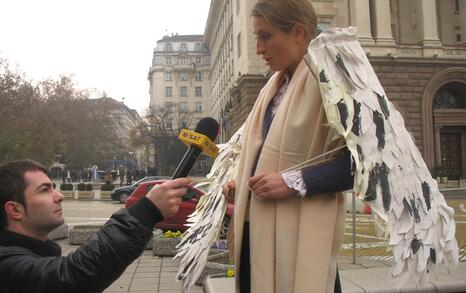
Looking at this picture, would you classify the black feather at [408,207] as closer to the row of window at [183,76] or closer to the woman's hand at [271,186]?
the woman's hand at [271,186]

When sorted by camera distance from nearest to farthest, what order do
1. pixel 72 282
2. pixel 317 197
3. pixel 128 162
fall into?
1. pixel 72 282
2. pixel 317 197
3. pixel 128 162

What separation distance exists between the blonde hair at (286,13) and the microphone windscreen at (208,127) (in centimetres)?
51

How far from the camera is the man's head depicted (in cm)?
202

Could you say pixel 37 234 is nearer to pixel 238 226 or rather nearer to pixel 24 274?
pixel 24 274

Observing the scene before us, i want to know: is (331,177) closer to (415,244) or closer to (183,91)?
(415,244)

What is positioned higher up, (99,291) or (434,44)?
(434,44)

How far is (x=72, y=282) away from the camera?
1.63m

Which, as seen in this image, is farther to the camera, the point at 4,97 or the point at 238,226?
the point at 4,97

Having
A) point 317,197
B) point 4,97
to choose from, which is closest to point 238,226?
point 317,197

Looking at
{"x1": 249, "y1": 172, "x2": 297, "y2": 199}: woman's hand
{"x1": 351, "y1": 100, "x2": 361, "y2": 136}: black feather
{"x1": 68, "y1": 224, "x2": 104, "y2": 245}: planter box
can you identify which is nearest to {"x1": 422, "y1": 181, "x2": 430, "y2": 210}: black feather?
{"x1": 351, "y1": 100, "x2": 361, "y2": 136}: black feather

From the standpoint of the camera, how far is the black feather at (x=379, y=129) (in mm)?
1856

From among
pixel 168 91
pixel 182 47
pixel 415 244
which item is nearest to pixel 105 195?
pixel 415 244

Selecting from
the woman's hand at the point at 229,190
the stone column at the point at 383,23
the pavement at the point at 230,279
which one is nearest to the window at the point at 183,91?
the stone column at the point at 383,23

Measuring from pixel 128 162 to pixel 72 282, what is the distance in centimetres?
8824
